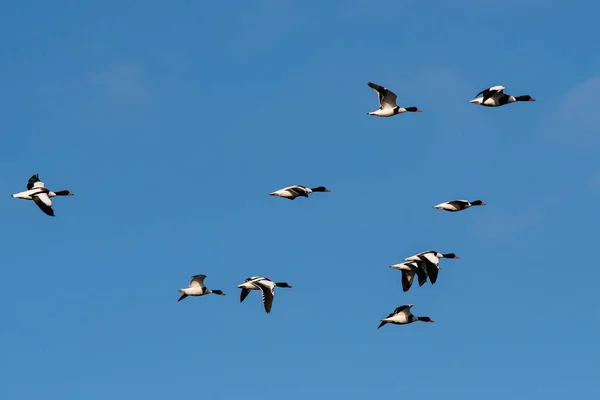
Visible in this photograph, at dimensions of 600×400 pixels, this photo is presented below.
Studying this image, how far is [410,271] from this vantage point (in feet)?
145

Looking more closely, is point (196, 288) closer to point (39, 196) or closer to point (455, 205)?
point (39, 196)

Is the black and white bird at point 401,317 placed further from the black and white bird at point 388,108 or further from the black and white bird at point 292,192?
the black and white bird at point 388,108

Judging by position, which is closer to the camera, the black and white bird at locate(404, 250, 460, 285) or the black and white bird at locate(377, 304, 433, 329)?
the black and white bird at locate(404, 250, 460, 285)

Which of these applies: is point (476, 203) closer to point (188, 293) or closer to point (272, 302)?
point (272, 302)

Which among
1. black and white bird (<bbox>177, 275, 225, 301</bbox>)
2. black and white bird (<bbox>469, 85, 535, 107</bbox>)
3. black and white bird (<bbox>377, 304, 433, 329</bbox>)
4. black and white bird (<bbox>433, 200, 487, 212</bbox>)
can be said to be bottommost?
black and white bird (<bbox>377, 304, 433, 329</bbox>)

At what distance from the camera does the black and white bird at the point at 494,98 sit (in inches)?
1736

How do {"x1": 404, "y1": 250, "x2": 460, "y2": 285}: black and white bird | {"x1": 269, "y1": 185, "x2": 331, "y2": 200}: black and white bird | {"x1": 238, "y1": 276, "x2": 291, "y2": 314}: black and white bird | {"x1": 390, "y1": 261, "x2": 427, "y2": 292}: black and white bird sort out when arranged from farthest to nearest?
1. {"x1": 269, "y1": 185, "x2": 331, "y2": 200}: black and white bird
2. {"x1": 238, "y1": 276, "x2": 291, "y2": 314}: black and white bird
3. {"x1": 390, "y1": 261, "x2": 427, "y2": 292}: black and white bird
4. {"x1": 404, "y1": 250, "x2": 460, "y2": 285}: black and white bird

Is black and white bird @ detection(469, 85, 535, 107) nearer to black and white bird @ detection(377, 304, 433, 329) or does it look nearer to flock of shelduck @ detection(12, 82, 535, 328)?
flock of shelduck @ detection(12, 82, 535, 328)

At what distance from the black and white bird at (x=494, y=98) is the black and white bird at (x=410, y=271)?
24.9 feet

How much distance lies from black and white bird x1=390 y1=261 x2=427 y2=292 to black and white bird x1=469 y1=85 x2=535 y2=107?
7.60 m

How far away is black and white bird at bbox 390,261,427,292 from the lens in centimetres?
4275

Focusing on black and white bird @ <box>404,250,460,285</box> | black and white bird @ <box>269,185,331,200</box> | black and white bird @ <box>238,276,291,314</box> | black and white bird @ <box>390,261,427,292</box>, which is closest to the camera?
black and white bird @ <box>404,250,460,285</box>

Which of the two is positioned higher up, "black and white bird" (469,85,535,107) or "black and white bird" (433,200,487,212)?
"black and white bird" (469,85,535,107)

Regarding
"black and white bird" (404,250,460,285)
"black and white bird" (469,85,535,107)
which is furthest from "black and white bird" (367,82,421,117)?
"black and white bird" (404,250,460,285)
